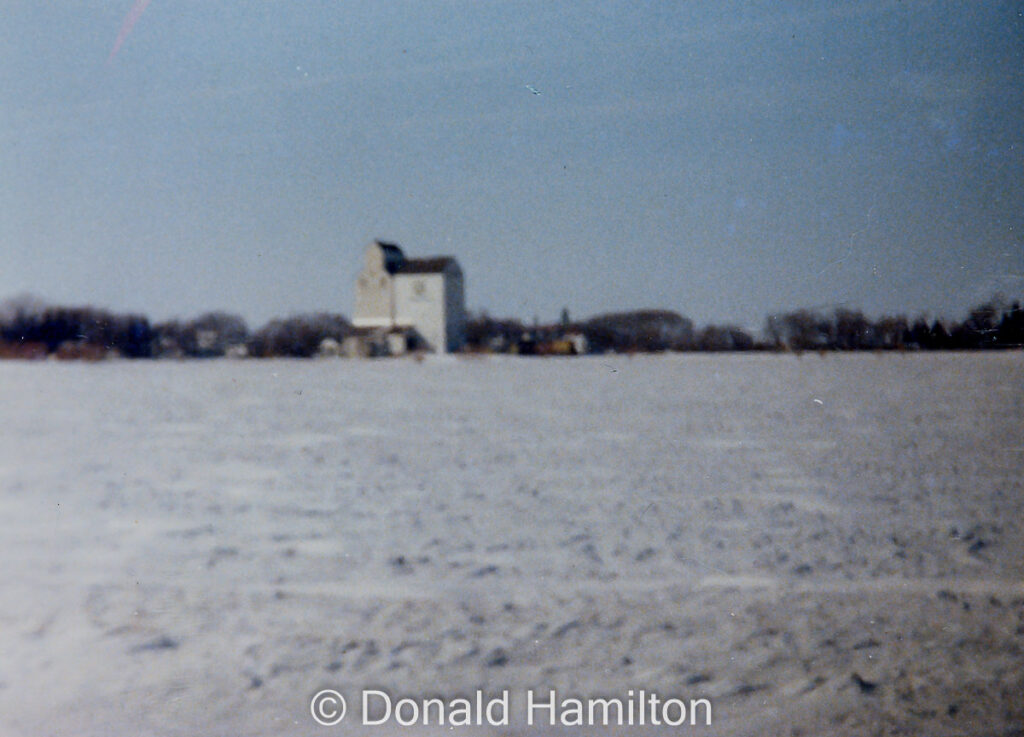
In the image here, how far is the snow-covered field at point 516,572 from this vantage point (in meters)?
2.00

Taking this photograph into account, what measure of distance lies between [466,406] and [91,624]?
6.21 m

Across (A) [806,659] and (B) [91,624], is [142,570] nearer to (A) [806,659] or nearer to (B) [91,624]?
(B) [91,624]

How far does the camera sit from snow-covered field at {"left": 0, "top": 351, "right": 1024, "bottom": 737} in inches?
78.8

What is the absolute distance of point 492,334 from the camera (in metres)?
4.74

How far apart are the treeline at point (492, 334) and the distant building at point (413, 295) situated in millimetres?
309

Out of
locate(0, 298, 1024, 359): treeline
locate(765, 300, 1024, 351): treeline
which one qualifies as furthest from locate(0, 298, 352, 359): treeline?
locate(765, 300, 1024, 351): treeline

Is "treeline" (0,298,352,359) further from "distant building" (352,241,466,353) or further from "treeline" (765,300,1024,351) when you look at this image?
"treeline" (765,300,1024,351)

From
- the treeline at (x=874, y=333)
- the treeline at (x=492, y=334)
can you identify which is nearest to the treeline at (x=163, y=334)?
the treeline at (x=492, y=334)

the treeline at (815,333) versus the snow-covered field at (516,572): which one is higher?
the treeline at (815,333)

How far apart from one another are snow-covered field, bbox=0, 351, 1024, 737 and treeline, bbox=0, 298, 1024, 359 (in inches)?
29.9

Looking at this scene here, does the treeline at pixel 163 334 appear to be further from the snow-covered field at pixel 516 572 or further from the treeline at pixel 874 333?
the treeline at pixel 874 333

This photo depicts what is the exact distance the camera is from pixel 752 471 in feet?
15.9

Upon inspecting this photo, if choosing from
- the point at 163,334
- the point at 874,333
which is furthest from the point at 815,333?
the point at 163,334

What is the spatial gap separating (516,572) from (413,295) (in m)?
1.54
